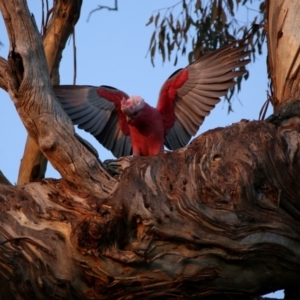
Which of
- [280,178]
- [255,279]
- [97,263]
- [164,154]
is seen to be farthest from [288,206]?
[97,263]

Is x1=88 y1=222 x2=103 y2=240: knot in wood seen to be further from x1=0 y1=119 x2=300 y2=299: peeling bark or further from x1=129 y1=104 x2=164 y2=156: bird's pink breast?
x1=129 y1=104 x2=164 y2=156: bird's pink breast

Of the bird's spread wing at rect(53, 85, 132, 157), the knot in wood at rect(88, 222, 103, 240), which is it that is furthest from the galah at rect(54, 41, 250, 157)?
the knot in wood at rect(88, 222, 103, 240)

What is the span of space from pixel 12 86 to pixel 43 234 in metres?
0.75

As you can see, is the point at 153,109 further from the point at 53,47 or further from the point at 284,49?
the point at 284,49

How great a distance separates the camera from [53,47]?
206 inches

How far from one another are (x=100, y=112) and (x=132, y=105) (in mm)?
296

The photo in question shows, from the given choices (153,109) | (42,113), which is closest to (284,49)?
(153,109)

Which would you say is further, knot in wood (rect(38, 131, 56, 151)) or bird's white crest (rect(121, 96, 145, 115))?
bird's white crest (rect(121, 96, 145, 115))

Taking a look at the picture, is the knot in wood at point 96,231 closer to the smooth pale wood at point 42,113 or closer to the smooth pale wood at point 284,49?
the smooth pale wood at point 42,113

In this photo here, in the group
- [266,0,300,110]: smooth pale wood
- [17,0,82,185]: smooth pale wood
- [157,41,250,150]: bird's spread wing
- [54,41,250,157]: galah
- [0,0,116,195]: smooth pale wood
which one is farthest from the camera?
[54,41,250,157]: galah

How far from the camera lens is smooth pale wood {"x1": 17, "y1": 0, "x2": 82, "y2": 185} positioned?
4.91 meters

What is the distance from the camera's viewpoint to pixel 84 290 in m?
3.52

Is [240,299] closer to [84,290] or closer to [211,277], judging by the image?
[211,277]

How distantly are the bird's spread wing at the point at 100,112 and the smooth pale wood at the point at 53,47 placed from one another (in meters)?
0.16
